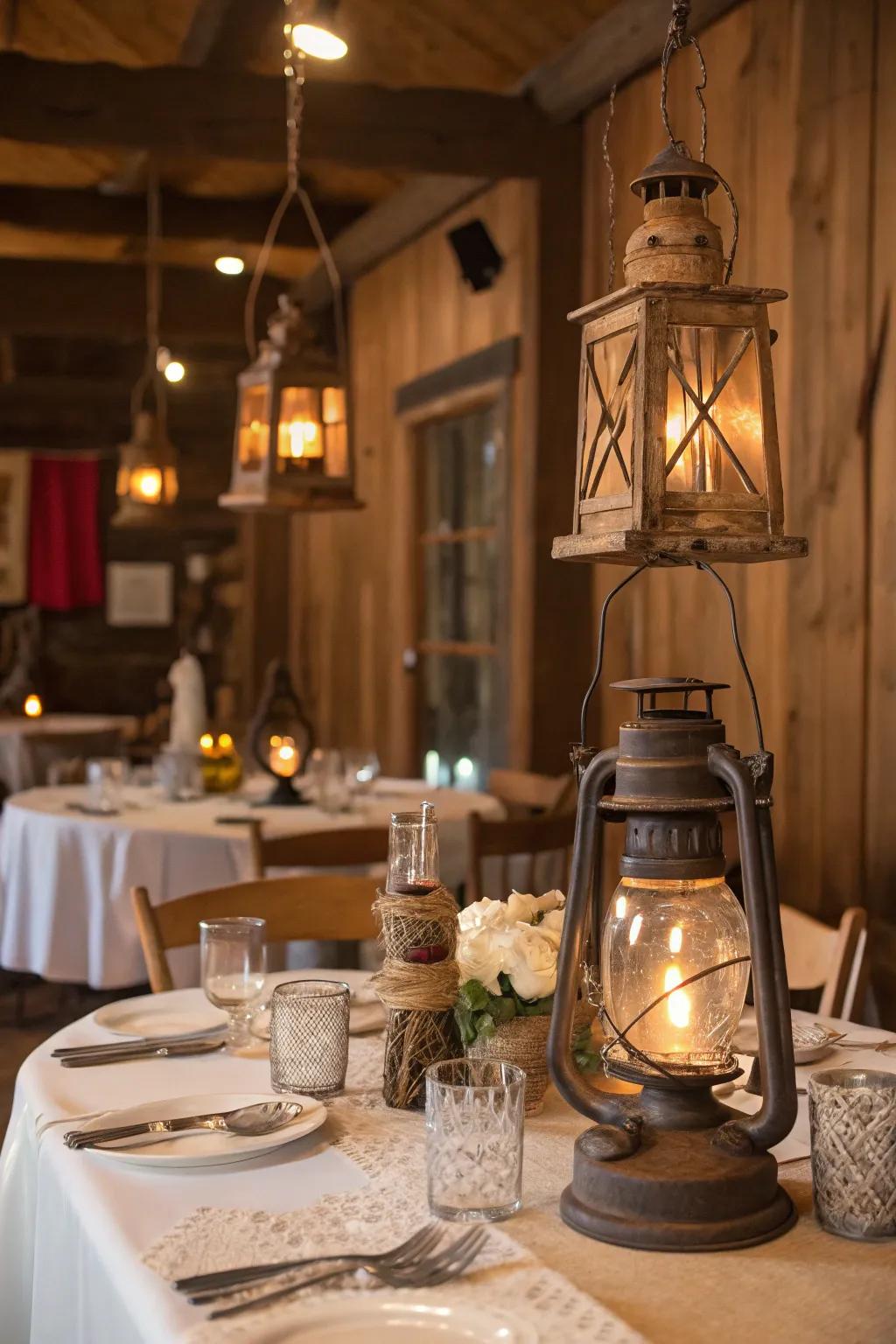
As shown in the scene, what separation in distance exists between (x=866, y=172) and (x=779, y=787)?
139cm

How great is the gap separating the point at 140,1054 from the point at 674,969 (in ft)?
2.20

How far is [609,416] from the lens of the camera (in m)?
1.26

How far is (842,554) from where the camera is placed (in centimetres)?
323

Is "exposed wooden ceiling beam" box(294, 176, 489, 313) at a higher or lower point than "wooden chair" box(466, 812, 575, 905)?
higher

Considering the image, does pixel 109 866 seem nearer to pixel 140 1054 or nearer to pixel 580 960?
pixel 140 1054

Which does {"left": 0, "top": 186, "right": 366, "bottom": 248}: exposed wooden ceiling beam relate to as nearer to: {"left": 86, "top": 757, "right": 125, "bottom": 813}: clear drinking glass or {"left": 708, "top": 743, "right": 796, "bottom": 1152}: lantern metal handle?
{"left": 86, "top": 757, "right": 125, "bottom": 813}: clear drinking glass

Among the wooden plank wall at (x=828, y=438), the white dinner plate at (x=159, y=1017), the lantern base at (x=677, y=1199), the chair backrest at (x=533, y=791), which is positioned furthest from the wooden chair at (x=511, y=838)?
the lantern base at (x=677, y=1199)

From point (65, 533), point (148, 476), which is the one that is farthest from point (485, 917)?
point (65, 533)

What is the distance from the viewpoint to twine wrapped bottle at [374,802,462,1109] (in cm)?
137

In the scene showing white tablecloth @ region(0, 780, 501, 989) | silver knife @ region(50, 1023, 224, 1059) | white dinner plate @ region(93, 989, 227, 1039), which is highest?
silver knife @ region(50, 1023, 224, 1059)

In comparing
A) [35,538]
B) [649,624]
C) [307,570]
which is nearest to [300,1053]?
[649,624]

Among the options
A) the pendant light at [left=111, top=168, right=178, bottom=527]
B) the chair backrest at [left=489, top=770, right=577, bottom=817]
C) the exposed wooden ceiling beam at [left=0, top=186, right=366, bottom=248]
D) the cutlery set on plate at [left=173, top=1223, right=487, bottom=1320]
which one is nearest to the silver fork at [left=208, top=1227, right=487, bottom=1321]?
the cutlery set on plate at [left=173, top=1223, right=487, bottom=1320]

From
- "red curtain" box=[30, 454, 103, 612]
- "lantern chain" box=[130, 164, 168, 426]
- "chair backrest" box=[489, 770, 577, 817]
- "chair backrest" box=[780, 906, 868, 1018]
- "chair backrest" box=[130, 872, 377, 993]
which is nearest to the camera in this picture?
"chair backrest" box=[780, 906, 868, 1018]

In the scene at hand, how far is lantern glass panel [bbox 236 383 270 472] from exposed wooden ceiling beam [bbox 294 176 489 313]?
1827mm
